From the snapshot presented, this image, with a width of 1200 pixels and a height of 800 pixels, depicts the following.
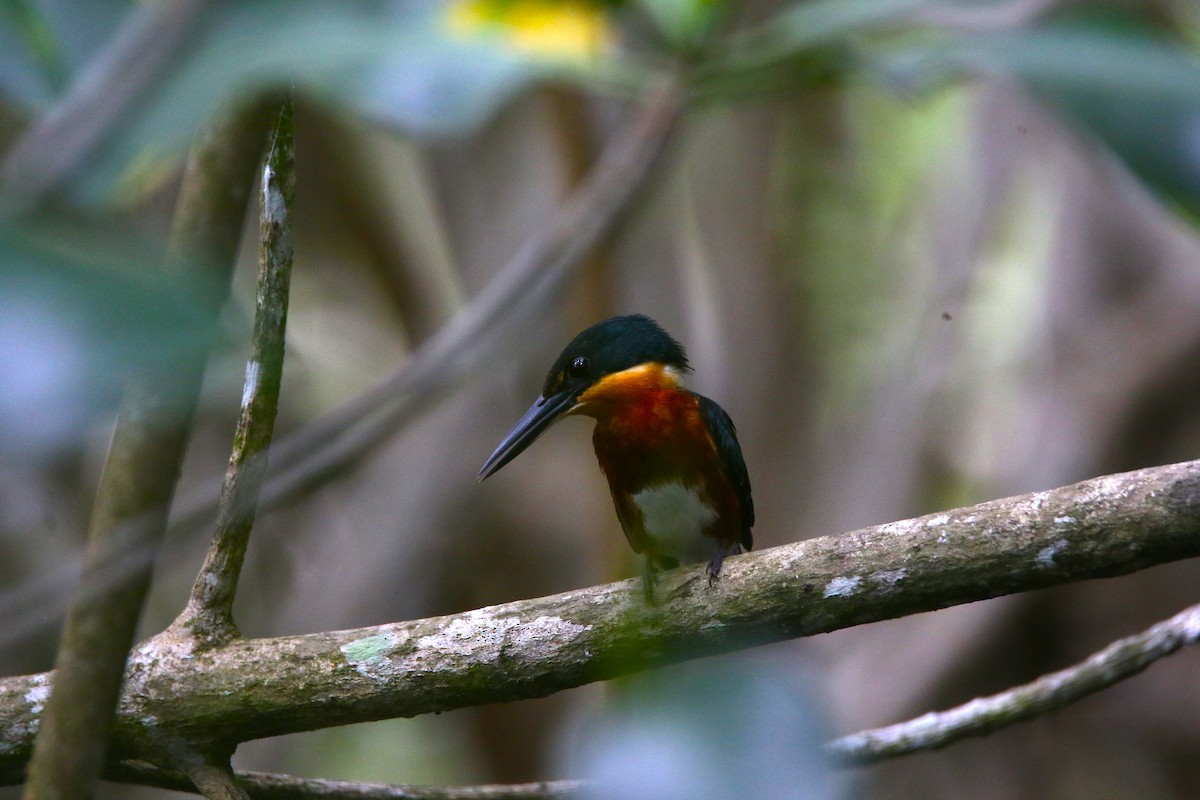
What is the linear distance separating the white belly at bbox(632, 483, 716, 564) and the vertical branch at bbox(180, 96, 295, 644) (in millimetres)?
1367

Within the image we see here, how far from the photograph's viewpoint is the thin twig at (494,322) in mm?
1818

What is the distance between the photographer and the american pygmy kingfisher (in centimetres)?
329

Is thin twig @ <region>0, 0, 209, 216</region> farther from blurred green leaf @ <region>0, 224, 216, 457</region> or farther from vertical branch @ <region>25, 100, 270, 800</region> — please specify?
vertical branch @ <region>25, 100, 270, 800</region>

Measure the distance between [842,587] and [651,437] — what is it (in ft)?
4.14

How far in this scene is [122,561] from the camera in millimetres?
1312

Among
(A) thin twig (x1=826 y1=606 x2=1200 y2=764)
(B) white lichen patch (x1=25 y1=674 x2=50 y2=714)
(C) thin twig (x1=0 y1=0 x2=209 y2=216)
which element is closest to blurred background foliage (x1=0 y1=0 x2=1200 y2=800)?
(A) thin twig (x1=826 y1=606 x2=1200 y2=764)

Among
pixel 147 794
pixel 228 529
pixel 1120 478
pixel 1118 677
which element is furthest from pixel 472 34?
pixel 147 794

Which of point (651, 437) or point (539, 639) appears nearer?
point (539, 639)

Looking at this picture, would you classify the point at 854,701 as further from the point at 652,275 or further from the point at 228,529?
the point at 228,529

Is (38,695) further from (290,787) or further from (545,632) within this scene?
(545,632)

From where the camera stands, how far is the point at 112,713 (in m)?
1.39

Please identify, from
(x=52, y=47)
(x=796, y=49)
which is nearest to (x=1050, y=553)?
(x=796, y=49)

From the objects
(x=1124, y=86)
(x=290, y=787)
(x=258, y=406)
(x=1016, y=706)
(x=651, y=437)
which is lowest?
(x=1016, y=706)

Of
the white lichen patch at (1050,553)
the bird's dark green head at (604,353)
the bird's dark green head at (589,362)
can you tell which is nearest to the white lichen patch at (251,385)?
the bird's dark green head at (589,362)
